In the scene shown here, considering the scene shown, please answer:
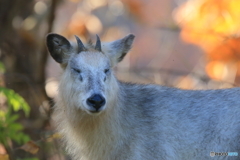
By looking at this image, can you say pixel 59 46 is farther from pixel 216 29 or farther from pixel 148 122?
pixel 216 29

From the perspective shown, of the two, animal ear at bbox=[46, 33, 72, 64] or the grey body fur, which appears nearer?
the grey body fur

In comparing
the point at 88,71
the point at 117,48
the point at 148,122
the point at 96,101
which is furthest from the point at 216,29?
the point at 96,101

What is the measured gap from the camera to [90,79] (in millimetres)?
6066

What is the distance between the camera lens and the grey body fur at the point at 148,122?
20.4 ft

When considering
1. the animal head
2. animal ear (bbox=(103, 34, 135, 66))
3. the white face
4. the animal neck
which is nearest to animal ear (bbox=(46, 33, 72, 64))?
the animal head

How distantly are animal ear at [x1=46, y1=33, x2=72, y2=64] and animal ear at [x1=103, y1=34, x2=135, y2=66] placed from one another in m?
0.53

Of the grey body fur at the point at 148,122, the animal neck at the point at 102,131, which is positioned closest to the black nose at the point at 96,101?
the grey body fur at the point at 148,122

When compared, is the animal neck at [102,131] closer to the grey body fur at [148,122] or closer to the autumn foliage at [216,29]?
the grey body fur at [148,122]

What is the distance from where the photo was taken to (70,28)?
39.3ft

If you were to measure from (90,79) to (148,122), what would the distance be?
1.04 metres

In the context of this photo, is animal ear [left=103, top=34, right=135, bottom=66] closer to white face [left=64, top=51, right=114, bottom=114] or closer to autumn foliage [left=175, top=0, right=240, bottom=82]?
white face [left=64, top=51, right=114, bottom=114]

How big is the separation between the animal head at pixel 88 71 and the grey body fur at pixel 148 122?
15 millimetres

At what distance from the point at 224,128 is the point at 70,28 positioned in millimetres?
6636

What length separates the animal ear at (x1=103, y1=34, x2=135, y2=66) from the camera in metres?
6.73
